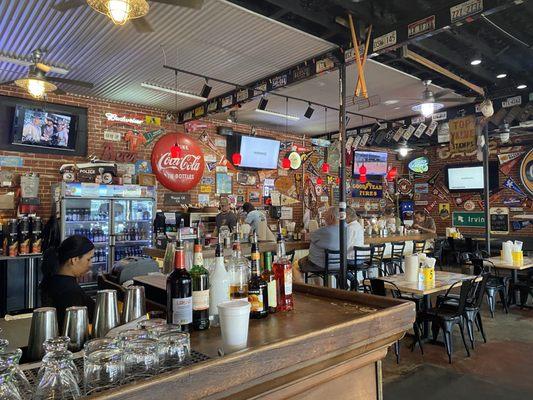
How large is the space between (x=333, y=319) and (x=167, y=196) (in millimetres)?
6908

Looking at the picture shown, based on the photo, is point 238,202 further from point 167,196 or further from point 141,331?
point 141,331

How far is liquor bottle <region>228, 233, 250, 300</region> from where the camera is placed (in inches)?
61.7

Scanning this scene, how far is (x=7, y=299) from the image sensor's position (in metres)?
5.70

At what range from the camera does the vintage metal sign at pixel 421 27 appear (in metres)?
4.19

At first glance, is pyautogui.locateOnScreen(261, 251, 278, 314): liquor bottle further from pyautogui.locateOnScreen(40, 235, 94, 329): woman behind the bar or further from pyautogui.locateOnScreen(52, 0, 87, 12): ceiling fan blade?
pyautogui.locateOnScreen(52, 0, 87, 12): ceiling fan blade

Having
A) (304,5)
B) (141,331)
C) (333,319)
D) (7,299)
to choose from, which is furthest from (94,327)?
(7,299)

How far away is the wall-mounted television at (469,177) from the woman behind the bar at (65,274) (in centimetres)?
1166

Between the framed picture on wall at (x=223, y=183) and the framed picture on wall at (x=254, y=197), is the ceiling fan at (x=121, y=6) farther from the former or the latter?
the framed picture on wall at (x=254, y=197)

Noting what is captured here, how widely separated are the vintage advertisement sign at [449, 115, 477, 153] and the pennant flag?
5.49 m

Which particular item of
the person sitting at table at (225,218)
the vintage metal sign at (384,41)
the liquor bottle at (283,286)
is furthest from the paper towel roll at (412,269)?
the person sitting at table at (225,218)

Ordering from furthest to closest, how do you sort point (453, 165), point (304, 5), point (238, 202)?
point (453, 165), point (238, 202), point (304, 5)

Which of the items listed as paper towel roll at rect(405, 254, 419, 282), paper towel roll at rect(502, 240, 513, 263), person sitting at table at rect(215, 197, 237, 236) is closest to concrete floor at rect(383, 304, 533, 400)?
paper towel roll at rect(405, 254, 419, 282)

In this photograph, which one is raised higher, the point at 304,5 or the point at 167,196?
the point at 304,5

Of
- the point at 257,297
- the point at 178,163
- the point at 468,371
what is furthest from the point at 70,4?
the point at 178,163
